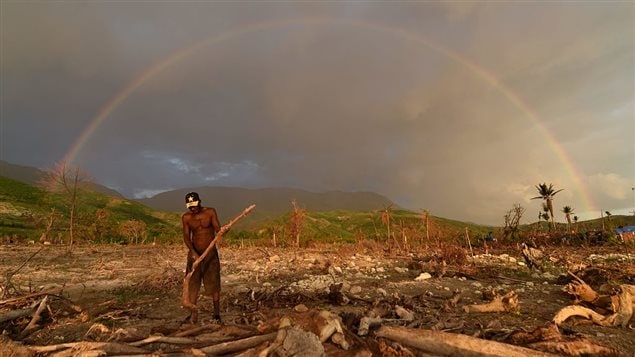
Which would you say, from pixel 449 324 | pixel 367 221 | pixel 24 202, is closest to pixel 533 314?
pixel 449 324

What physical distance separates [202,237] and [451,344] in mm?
5003

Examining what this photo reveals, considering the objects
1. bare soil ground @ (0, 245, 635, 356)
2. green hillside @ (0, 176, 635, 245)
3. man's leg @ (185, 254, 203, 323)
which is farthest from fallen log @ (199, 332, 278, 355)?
green hillside @ (0, 176, 635, 245)

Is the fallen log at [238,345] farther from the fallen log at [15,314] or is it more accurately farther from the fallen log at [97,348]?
the fallen log at [15,314]

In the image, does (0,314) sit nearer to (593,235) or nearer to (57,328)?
(57,328)

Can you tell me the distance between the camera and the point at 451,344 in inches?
194

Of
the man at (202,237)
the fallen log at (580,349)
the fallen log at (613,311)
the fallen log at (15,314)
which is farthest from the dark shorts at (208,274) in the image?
the fallen log at (613,311)

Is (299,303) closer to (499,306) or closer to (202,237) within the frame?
(202,237)

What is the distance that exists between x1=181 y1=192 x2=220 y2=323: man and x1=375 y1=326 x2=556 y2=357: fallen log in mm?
3662

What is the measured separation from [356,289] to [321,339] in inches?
237

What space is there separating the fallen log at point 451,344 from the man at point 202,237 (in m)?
3.66

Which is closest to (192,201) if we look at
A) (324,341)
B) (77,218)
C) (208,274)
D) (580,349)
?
(208,274)

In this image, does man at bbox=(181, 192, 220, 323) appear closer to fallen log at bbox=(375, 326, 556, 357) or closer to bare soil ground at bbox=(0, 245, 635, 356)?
bare soil ground at bbox=(0, 245, 635, 356)

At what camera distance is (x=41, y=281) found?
14.6 meters

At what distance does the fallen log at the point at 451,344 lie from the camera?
4.74 meters
